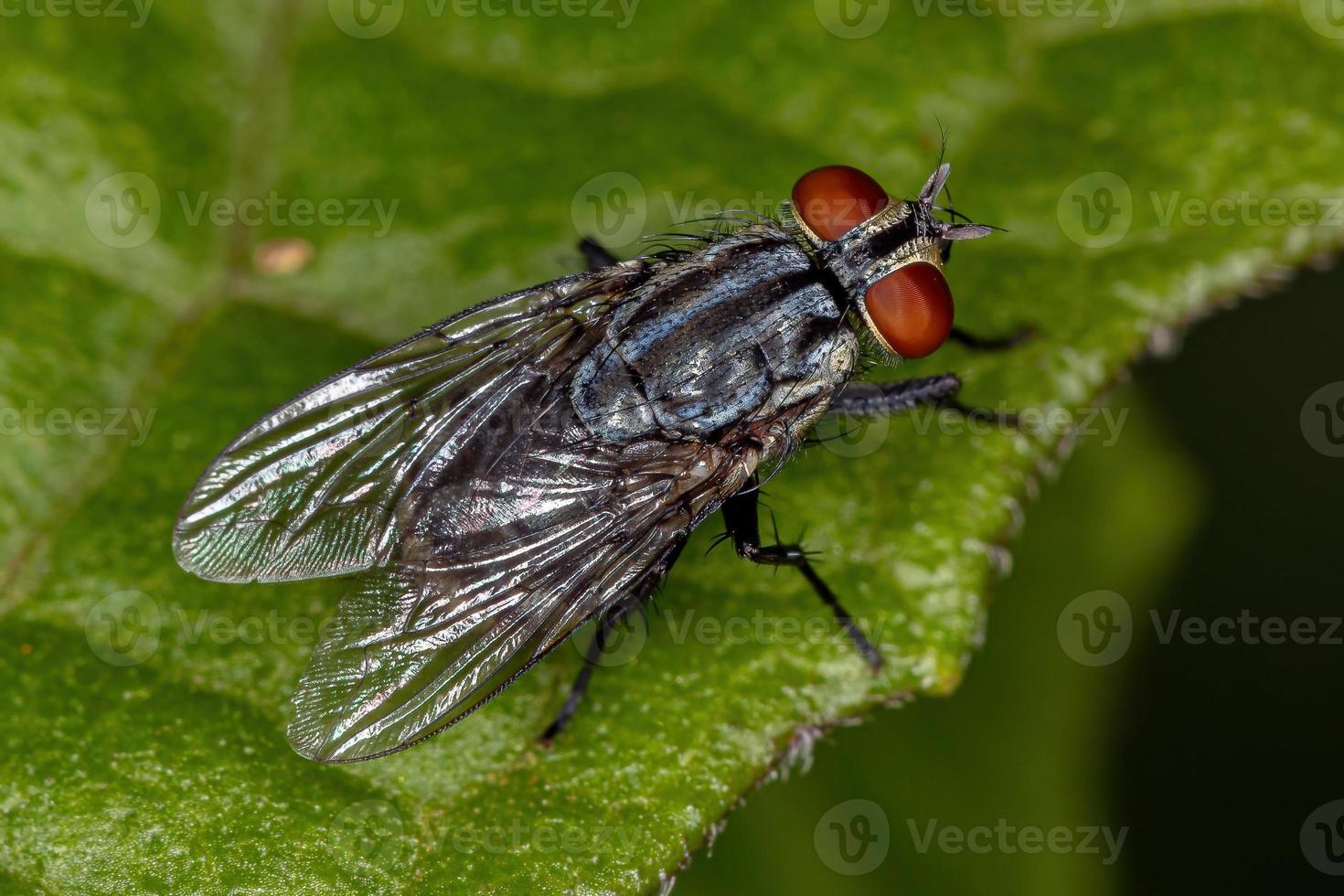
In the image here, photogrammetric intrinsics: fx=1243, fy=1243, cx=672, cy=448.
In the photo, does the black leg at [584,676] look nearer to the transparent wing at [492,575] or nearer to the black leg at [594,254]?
the transparent wing at [492,575]

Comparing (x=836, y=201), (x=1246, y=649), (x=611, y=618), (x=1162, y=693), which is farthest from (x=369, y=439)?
(x=1246, y=649)

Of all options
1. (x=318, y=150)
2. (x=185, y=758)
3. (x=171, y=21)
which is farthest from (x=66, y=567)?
(x=171, y=21)

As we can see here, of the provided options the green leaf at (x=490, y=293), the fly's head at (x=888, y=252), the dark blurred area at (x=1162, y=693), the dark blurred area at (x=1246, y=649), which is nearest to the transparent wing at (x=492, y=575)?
the green leaf at (x=490, y=293)

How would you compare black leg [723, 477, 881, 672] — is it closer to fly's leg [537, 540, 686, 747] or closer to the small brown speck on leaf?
fly's leg [537, 540, 686, 747]

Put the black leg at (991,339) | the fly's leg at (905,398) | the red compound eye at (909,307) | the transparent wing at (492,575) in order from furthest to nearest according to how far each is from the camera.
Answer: the black leg at (991,339) < the fly's leg at (905,398) < the red compound eye at (909,307) < the transparent wing at (492,575)

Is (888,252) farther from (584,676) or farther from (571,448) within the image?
(584,676)

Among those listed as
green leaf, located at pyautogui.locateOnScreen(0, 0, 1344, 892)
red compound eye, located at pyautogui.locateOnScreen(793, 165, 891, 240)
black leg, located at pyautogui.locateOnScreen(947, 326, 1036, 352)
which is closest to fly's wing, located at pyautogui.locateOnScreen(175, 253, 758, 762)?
green leaf, located at pyautogui.locateOnScreen(0, 0, 1344, 892)
